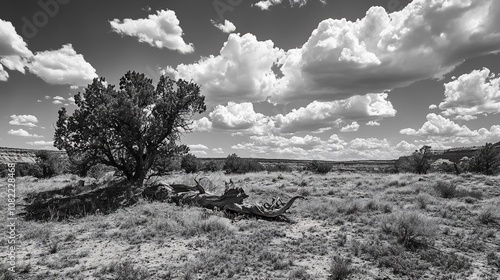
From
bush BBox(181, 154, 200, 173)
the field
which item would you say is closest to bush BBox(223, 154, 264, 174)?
bush BBox(181, 154, 200, 173)

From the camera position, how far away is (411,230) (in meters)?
8.88

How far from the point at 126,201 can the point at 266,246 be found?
984 centimetres

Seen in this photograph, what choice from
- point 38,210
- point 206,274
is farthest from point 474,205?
point 38,210

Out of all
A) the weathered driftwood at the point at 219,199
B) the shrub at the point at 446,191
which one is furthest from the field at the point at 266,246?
the shrub at the point at 446,191

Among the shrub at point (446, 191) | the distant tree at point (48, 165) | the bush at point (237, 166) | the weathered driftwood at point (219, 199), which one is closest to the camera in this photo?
the weathered driftwood at point (219, 199)

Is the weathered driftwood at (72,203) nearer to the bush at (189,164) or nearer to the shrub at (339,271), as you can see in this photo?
the shrub at (339,271)

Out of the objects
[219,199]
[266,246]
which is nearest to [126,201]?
[219,199]

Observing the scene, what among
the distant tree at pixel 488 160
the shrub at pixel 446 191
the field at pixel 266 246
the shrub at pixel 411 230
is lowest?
the field at pixel 266 246

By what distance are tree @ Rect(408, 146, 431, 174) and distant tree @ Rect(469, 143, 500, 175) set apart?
549cm

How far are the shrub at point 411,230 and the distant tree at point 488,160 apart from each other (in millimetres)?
32296

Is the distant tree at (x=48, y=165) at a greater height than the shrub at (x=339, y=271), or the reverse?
the distant tree at (x=48, y=165)

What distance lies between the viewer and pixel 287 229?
10.5 metres

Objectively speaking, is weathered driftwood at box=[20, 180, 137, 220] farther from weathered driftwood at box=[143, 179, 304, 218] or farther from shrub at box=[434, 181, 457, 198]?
shrub at box=[434, 181, 457, 198]

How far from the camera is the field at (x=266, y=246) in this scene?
6670mm
